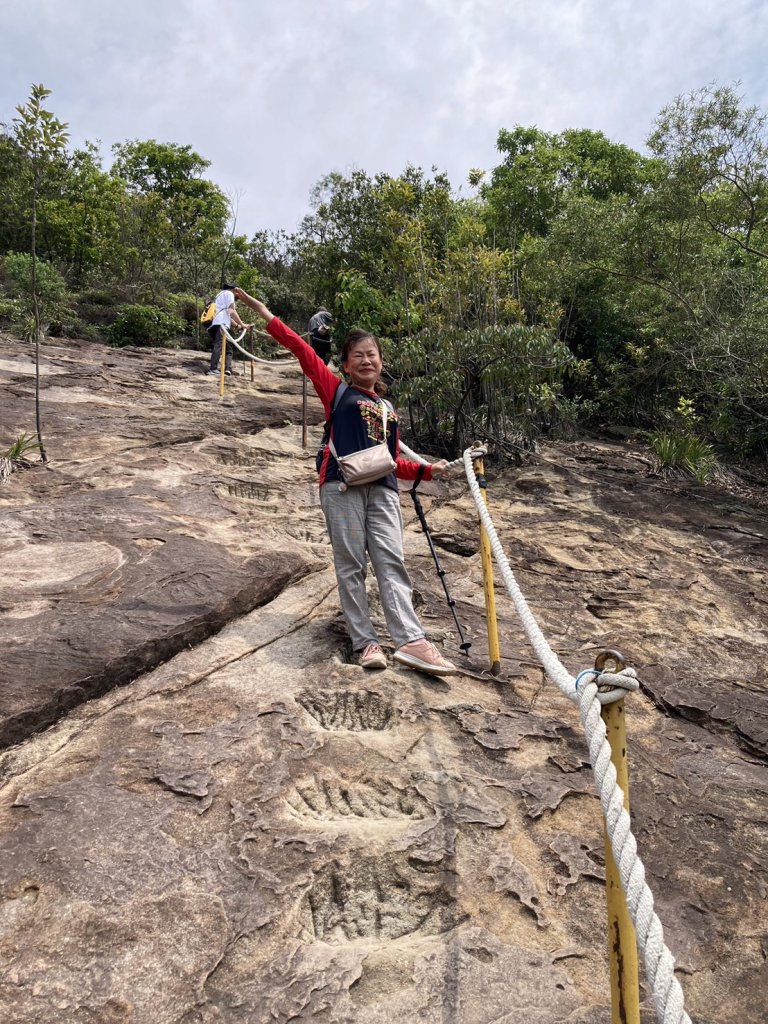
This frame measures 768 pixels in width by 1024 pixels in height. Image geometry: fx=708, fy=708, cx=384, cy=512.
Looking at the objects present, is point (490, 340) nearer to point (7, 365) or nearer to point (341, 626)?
point (341, 626)

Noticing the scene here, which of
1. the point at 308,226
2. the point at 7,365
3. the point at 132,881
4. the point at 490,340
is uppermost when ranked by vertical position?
→ the point at 308,226

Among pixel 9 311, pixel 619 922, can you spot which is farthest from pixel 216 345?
pixel 619 922

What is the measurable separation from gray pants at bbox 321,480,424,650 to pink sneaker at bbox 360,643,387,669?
0.21ft

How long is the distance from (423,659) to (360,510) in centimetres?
82

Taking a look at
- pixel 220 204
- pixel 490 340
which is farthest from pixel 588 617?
pixel 220 204

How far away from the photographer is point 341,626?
4.07 metres

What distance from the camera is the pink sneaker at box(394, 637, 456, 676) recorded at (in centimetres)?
349

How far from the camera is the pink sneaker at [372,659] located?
3481 millimetres

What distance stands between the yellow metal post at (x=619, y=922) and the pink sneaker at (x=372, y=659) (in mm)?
2046

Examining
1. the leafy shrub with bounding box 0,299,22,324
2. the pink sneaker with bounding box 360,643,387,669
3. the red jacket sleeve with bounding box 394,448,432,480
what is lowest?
the pink sneaker with bounding box 360,643,387,669

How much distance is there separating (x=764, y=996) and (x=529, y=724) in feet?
4.56

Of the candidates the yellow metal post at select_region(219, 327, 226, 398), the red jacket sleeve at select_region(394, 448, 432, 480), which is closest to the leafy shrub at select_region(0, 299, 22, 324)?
the yellow metal post at select_region(219, 327, 226, 398)

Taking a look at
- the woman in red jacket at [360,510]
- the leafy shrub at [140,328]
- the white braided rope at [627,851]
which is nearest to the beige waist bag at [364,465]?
the woman in red jacket at [360,510]

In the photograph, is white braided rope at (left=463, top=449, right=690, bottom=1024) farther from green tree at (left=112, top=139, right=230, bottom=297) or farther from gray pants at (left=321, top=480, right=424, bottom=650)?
green tree at (left=112, top=139, right=230, bottom=297)
